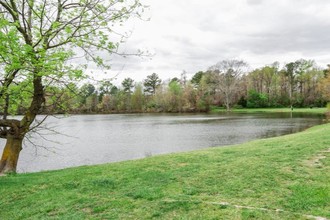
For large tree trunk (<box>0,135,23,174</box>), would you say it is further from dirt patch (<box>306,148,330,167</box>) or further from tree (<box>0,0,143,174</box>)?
dirt patch (<box>306,148,330,167</box>)

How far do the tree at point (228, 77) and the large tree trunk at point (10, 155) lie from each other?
242 ft

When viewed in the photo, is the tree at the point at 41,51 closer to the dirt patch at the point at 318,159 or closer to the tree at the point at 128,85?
the dirt patch at the point at 318,159

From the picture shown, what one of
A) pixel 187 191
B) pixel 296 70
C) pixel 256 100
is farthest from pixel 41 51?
pixel 296 70

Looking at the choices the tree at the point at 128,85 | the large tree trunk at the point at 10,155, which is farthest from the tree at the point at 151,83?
the large tree trunk at the point at 10,155

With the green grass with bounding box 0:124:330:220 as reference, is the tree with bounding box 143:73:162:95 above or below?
above

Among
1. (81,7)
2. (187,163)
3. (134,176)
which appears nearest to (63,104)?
(81,7)

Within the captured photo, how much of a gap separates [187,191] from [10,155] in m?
6.75

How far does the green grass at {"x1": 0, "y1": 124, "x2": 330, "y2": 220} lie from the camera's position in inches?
187

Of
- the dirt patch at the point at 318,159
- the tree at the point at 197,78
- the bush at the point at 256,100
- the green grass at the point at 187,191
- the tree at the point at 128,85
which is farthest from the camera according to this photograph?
the tree at the point at 128,85

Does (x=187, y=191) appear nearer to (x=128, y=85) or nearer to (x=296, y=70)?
(x=296, y=70)

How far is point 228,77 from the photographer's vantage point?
8219cm

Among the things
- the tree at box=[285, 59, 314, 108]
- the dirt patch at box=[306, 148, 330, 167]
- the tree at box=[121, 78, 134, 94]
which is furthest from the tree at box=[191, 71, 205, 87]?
the dirt patch at box=[306, 148, 330, 167]

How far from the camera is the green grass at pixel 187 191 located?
475 cm

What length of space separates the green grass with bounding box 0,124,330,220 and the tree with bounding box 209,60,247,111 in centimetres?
7382
